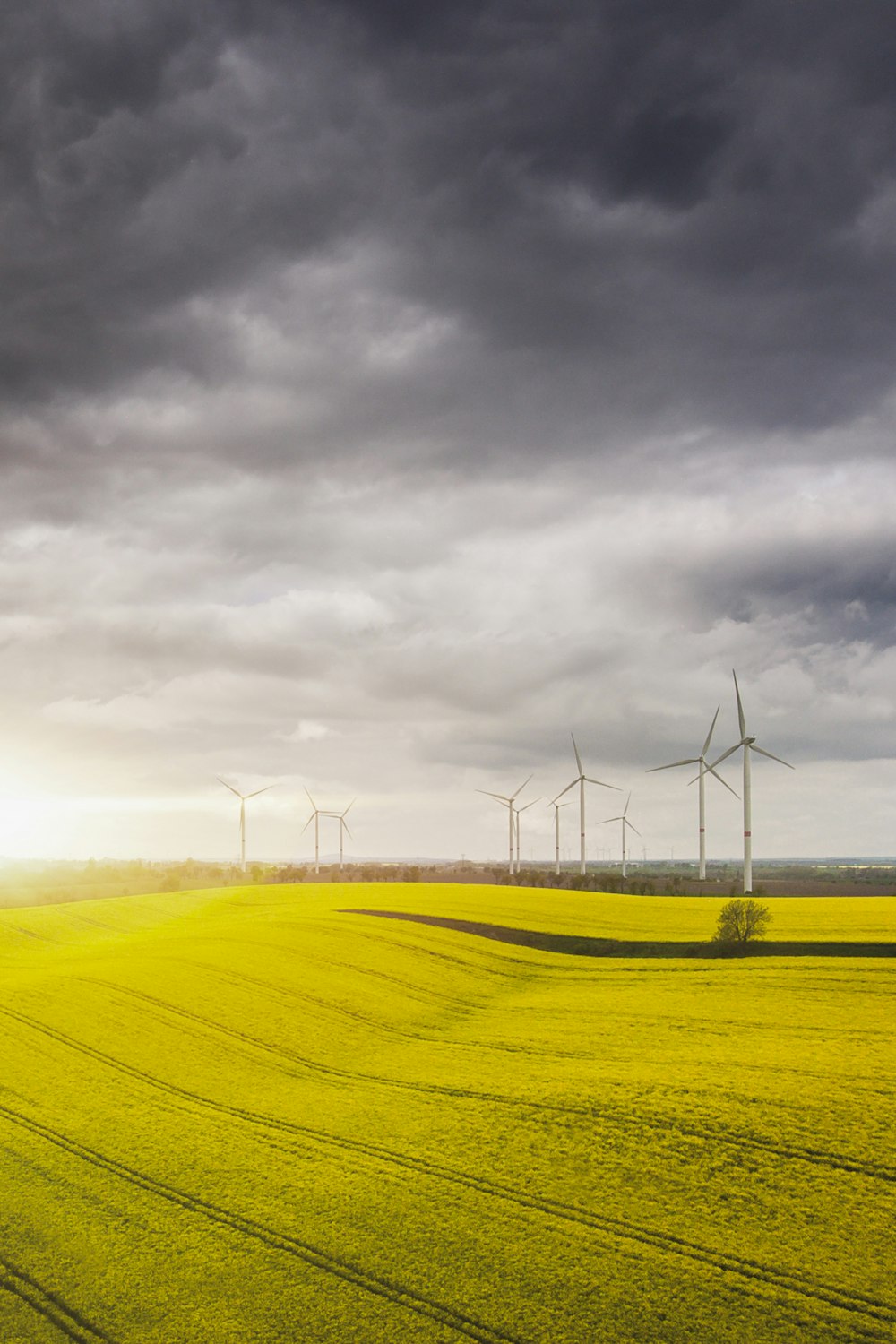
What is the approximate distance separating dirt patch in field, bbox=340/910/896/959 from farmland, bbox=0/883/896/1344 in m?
7.15

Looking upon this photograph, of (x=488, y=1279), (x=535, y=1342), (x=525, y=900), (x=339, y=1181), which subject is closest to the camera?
(x=535, y=1342)

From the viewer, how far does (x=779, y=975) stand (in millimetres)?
44781

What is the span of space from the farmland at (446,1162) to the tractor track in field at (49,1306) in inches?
2.1

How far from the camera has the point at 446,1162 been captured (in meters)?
22.0

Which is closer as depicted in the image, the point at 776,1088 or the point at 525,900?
the point at 776,1088

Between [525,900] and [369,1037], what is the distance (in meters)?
45.8

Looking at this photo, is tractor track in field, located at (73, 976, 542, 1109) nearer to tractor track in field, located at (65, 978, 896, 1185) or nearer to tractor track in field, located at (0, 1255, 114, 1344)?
tractor track in field, located at (65, 978, 896, 1185)

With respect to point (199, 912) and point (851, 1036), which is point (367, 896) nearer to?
point (199, 912)

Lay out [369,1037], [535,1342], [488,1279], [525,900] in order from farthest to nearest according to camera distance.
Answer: [525,900]
[369,1037]
[488,1279]
[535,1342]

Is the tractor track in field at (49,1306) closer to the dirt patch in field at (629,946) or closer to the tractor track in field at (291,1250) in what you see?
the tractor track in field at (291,1250)

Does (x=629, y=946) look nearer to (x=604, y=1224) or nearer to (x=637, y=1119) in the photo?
(x=637, y=1119)

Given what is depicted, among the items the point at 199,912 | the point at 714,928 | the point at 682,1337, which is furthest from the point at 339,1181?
the point at 199,912

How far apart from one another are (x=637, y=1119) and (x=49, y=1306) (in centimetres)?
1420

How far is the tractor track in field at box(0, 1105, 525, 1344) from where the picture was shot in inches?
604
